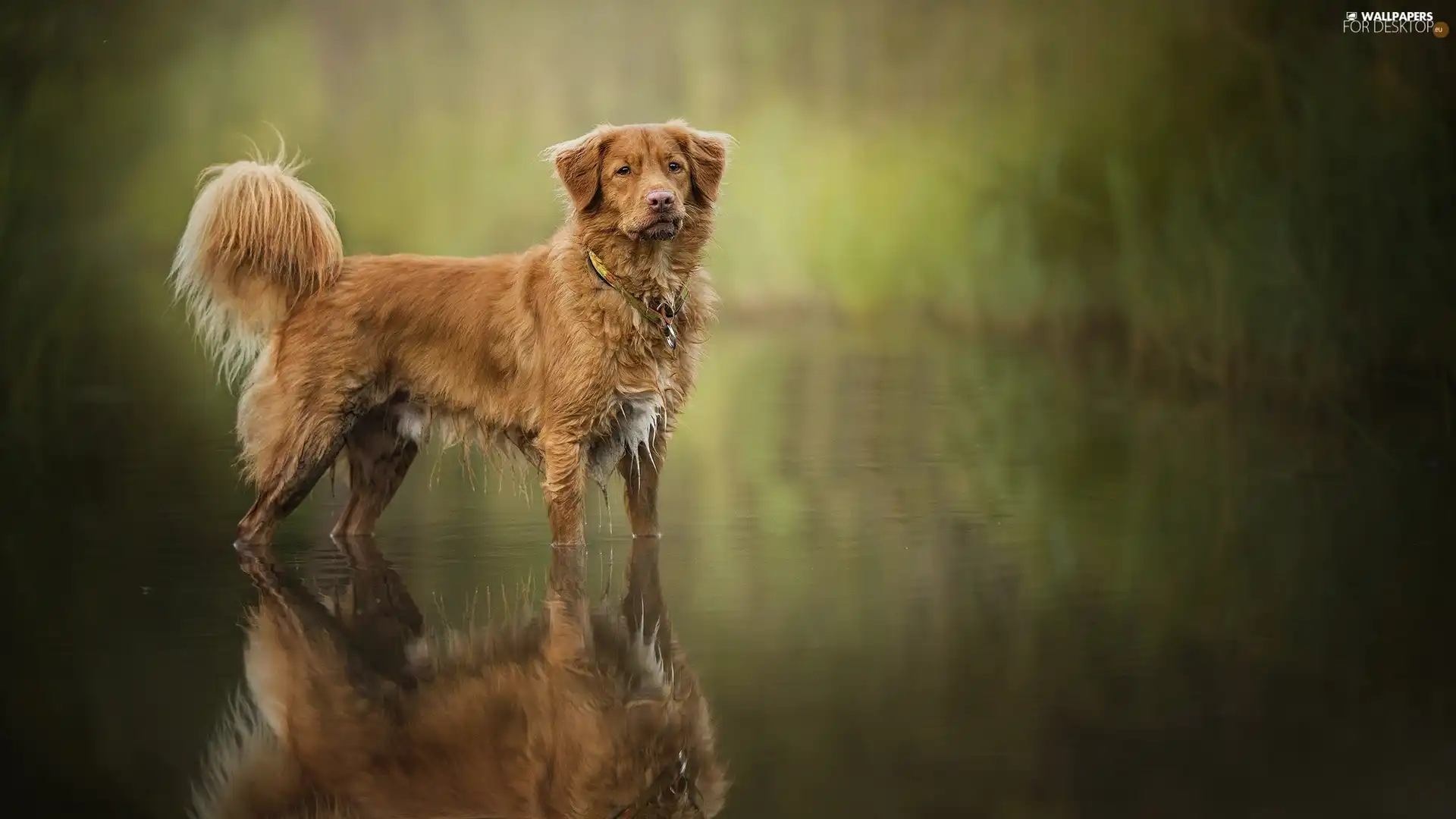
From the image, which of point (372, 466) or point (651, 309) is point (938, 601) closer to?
point (651, 309)

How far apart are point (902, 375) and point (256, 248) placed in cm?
752

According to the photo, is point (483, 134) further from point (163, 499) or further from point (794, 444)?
point (163, 499)

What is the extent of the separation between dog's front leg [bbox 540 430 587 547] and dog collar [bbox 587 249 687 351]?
1.56 feet

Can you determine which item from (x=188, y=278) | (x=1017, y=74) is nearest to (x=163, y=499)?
(x=188, y=278)

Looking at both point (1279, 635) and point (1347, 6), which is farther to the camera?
point (1347, 6)

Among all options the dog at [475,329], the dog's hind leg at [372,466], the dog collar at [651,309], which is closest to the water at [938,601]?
the dog's hind leg at [372,466]

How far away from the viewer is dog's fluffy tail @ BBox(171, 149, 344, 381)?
6.49 meters

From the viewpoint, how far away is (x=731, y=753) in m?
3.68

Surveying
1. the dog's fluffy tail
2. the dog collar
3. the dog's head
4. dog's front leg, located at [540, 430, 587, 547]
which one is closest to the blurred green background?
dog's front leg, located at [540, 430, 587, 547]

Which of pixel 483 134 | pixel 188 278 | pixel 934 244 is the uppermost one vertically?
pixel 483 134

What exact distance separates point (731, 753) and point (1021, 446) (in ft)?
19.5

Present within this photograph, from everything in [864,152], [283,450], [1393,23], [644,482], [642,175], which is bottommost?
[644,482]

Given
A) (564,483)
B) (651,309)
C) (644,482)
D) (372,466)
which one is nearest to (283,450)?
(372,466)

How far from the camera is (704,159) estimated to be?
20.0ft
